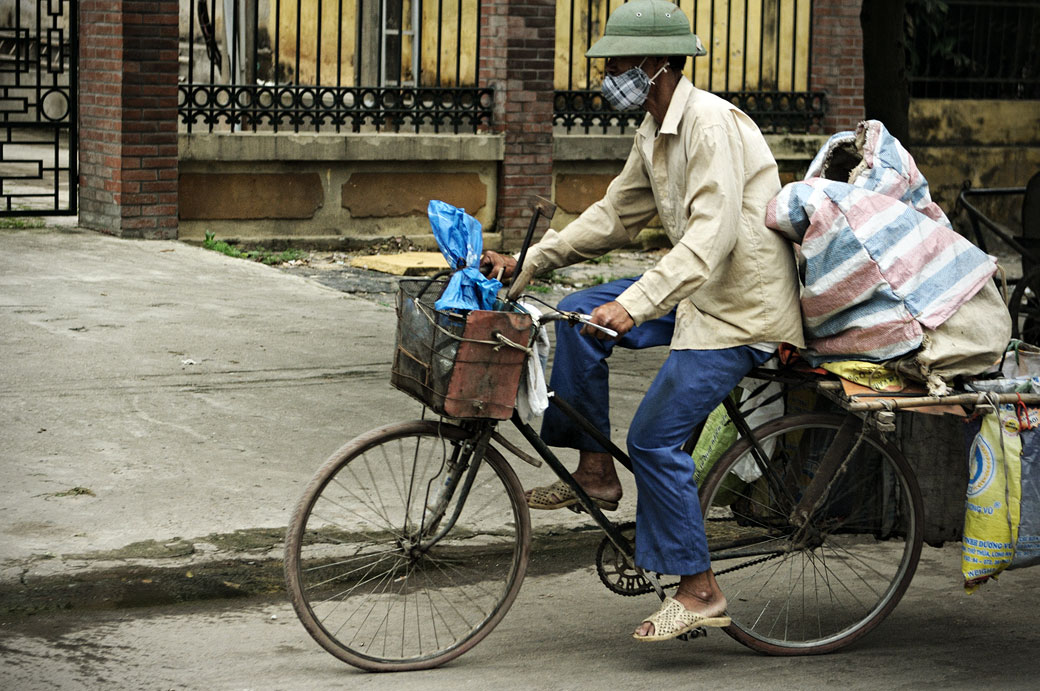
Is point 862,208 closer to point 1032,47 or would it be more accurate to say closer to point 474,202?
point 474,202

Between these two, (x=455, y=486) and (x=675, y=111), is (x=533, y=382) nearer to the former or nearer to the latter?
(x=455, y=486)

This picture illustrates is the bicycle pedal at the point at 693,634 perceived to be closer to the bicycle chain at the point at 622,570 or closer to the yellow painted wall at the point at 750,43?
the bicycle chain at the point at 622,570

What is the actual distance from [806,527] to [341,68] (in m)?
8.51

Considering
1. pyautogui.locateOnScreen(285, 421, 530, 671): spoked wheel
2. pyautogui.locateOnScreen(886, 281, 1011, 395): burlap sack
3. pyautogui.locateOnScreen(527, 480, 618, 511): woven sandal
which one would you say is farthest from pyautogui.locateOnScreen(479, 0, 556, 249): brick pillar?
pyautogui.locateOnScreen(886, 281, 1011, 395): burlap sack

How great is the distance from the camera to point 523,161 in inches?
486

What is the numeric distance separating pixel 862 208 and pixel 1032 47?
12.4m

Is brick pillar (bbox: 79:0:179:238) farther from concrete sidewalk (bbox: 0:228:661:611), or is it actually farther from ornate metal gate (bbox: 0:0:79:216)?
concrete sidewalk (bbox: 0:228:661:611)

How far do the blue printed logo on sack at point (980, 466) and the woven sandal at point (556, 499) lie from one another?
1.06 metres

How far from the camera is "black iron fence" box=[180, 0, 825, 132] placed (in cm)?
1159

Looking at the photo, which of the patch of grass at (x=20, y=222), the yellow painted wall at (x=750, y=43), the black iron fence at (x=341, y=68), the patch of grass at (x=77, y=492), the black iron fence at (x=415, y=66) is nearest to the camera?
the patch of grass at (x=77, y=492)

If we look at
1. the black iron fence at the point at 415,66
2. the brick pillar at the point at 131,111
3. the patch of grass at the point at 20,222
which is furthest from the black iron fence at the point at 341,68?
the patch of grass at the point at 20,222

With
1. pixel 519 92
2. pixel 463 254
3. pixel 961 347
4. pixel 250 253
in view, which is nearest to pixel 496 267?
pixel 463 254

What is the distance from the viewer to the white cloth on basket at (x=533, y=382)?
12.9 ft

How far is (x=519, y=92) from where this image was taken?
1219 centimetres
